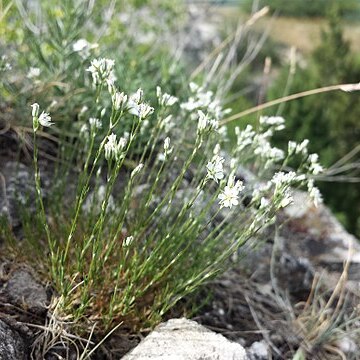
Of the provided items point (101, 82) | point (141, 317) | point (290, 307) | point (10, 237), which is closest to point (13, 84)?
point (10, 237)

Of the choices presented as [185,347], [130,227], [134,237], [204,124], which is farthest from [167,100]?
[185,347]

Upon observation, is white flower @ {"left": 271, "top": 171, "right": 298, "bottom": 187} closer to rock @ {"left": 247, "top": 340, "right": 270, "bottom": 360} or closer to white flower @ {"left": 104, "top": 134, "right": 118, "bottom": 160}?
white flower @ {"left": 104, "top": 134, "right": 118, "bottom": 160}

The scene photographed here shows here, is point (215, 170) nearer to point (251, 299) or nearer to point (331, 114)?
point (251, 299)

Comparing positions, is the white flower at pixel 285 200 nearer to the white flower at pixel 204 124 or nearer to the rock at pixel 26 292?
the white flower at pixel 204 124

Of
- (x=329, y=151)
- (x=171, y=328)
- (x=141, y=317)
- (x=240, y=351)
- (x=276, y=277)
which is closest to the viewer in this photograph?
(x=240, y=351)

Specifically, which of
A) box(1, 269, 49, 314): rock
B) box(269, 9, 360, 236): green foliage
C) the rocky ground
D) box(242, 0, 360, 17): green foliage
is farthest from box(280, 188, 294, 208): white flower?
box(242, 0, 360, 17): green foliage

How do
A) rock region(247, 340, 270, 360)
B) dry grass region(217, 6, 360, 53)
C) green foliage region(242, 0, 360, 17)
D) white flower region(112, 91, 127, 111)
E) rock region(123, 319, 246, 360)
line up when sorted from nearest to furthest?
white flower region(112, 91, 127, 111) < rock region(123, 319, 246, 360) < rock region(247, 340, 270, 360) < dry grass region(217, 6, 360, 53) < green foliage region(242, 0, 360, 17)

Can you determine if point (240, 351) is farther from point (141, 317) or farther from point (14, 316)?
point (14, 316)
